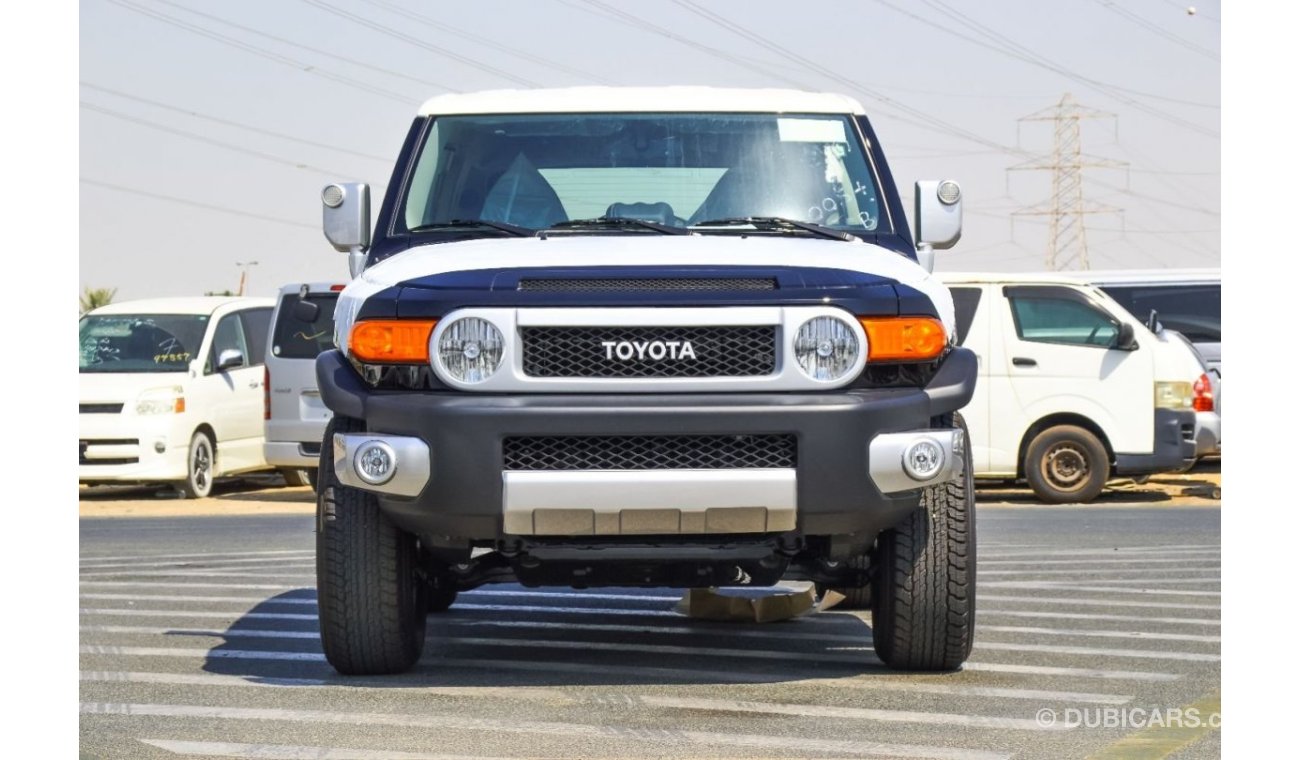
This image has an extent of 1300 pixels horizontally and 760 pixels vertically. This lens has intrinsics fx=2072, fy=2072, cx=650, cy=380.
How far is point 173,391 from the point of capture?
2003 centimetres

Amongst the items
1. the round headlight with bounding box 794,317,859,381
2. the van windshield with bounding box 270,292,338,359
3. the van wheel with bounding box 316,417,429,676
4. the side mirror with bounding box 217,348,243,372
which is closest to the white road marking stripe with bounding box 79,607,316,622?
the van wheel with bounding box 316,417,429,676

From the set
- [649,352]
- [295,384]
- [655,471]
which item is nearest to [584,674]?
[655,471]

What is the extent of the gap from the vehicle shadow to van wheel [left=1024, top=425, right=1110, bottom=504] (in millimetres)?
8883

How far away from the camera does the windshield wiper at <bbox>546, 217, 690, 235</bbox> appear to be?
7.27 metres

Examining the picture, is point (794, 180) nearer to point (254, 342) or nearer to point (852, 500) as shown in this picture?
point (852, 500)

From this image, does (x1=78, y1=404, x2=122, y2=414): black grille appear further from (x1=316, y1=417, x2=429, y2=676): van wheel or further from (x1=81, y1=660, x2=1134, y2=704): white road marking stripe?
(x1=316, y1=417, x2=429, y2=676): van wheel

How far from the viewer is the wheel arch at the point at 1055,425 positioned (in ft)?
58.4

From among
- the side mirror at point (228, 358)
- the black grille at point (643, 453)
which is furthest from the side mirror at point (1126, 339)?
the black grille at point (643, 453)

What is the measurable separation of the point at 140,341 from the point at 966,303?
27.2 ft

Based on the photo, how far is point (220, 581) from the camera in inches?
430

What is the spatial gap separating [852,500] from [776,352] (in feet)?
1.67

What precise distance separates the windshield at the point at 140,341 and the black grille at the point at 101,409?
0.53 m

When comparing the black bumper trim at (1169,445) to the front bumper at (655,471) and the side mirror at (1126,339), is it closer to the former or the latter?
the side mirror at (1126,339)

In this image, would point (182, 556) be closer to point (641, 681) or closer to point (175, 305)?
point (641, 681)
